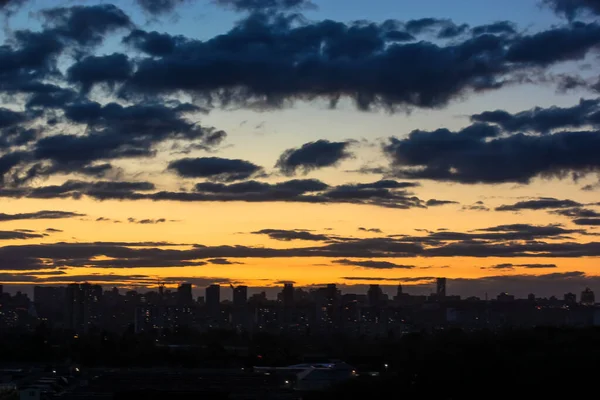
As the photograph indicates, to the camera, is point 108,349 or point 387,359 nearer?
point 387,359

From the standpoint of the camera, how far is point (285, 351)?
79438mm

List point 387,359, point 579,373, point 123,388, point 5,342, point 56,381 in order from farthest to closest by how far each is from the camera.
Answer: point 5,342 → point 387,359 → point 56,381 → point 123,388 → point 579,373

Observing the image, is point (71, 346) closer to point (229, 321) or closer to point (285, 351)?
point (285, 351)

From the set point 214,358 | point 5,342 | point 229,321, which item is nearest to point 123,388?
point 214,358

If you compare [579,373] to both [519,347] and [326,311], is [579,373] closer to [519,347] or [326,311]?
[519,347]

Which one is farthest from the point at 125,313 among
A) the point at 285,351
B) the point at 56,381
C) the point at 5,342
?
the point at 56,381

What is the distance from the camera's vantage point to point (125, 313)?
178750 millimetres

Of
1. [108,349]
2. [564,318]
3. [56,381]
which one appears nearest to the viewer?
[56,381]

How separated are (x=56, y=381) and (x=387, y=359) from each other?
2452cm

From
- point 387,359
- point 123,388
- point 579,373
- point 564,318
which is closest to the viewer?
point 579,373

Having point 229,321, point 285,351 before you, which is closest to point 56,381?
point 285,351

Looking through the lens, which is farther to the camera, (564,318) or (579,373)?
(564,318)

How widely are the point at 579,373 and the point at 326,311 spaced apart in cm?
14522

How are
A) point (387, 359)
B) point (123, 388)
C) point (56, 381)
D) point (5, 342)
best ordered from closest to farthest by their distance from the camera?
point (123, 388) < point (56, 381) < point (387, 359) < point (5, 342)
